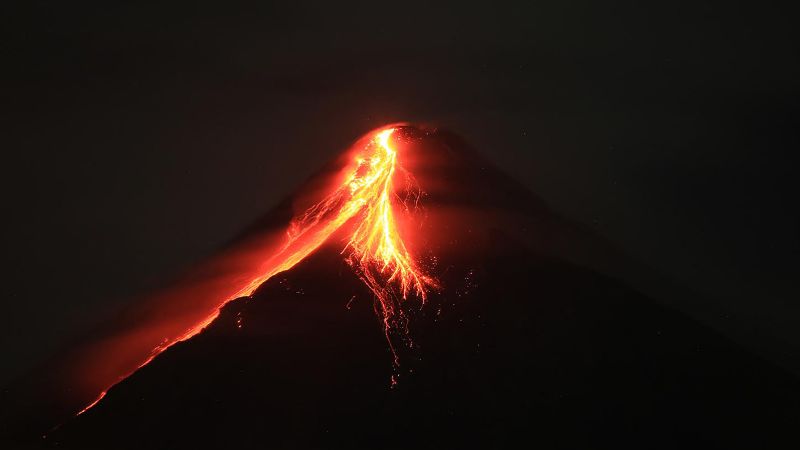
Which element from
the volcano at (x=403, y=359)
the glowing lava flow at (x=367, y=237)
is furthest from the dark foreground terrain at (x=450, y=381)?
the glowing lava flow at (x=367, y=237)

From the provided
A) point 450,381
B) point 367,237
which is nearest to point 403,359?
point 450,381

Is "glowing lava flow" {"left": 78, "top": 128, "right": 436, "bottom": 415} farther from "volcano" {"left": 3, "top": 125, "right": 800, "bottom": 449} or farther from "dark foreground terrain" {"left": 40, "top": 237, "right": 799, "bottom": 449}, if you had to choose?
"dark foreground terrain" {"left": 40, "top": 237, "right": 799, "bottom": 449}

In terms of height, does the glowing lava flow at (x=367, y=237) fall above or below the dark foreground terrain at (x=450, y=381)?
above

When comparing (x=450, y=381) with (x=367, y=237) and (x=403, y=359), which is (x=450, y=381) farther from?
(x=367, y=237)

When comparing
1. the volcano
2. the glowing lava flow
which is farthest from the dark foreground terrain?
the glowing lava flow

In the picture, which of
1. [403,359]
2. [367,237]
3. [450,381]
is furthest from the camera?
[367,237]

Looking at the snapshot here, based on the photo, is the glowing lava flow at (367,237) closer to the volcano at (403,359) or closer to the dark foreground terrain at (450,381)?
the volcano at (403,359)
